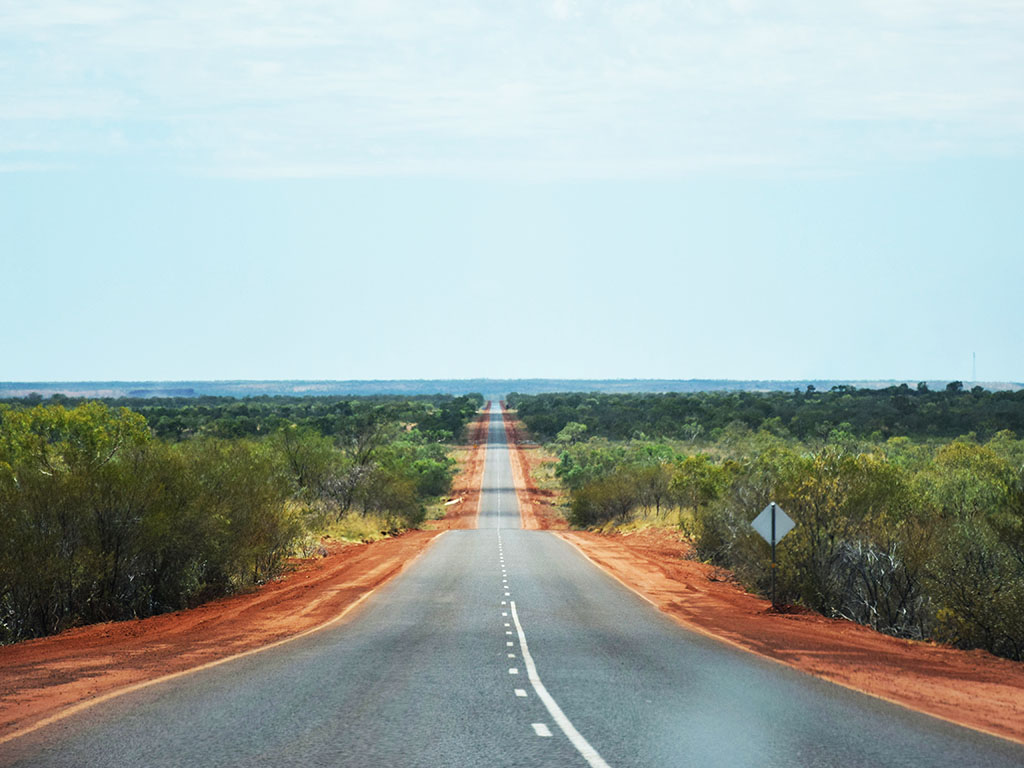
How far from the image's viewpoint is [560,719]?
1065 centimetres

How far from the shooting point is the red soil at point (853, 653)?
12.1m

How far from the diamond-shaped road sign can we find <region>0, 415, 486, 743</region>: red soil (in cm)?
937

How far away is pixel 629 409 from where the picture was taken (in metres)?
179

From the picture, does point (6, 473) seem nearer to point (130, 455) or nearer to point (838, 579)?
point (130, 455)

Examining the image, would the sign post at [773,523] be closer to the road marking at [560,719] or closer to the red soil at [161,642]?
the road marking at [560,719]

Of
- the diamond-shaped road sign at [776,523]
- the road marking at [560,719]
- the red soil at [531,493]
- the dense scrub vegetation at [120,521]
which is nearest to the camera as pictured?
the road marking at [560,719]

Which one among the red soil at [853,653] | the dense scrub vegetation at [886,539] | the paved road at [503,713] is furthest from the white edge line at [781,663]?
the dense scrub vegetation at [886,539]

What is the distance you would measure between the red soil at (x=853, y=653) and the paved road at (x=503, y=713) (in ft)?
2.22

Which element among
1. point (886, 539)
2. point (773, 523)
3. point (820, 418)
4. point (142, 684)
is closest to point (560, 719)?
point (142, 684)

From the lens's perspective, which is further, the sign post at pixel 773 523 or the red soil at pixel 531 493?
the red soil at pixel 531 493

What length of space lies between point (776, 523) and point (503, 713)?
13.3 metres

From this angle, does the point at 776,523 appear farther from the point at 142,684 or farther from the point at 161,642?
the point at 142,684

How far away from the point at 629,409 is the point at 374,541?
435 ft

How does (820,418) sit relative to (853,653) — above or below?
above
